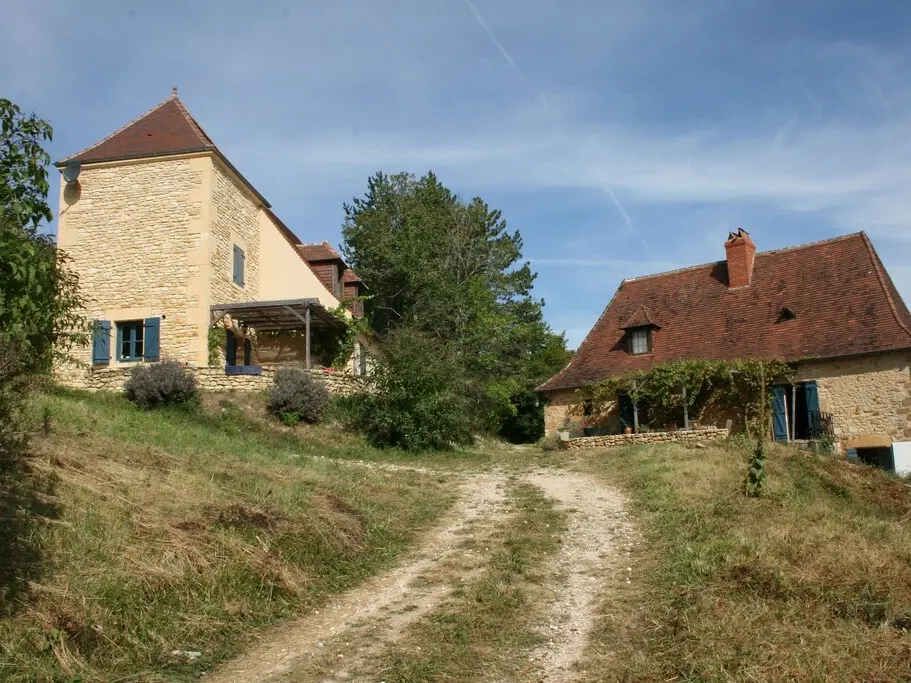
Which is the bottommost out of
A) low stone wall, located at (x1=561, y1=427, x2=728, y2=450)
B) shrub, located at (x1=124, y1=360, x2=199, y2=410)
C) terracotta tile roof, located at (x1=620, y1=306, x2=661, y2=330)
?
low stone wall, located at (x1=561, y1=427, x2=728, y2=450)

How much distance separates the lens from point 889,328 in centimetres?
1997

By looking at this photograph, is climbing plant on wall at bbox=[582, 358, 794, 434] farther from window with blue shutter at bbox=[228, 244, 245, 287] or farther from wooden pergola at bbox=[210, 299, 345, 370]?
window with blue shutter at bbox=[228, 244, 245, 287]

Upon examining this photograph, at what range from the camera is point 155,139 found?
909 inches

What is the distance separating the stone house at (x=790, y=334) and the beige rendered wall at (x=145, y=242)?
1075 cm

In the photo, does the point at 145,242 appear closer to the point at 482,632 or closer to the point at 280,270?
the point at 280,270

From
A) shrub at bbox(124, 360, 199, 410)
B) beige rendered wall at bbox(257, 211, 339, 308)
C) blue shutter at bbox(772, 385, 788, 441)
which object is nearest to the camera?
shrub at bbox(124, 360, 199, 410)

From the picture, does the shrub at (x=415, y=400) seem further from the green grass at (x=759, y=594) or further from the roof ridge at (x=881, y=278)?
the roof ridge at (x=881, y=278)

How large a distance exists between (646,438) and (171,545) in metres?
15.1

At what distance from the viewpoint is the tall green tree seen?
31125 mm

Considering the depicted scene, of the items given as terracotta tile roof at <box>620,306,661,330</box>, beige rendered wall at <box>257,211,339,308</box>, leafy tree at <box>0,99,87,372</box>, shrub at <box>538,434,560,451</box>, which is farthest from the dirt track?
beige rendered wall at <box>257,211,339,308</box>

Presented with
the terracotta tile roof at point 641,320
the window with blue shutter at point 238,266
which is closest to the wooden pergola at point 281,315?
the window with blue shutter at point 238,266

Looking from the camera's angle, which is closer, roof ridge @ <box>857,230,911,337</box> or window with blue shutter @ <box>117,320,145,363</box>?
roof ridge @ <box>857,230,911,337</box>

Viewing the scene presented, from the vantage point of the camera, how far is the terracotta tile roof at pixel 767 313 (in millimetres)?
20781

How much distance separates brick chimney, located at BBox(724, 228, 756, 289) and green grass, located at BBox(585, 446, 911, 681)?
1287 cm
